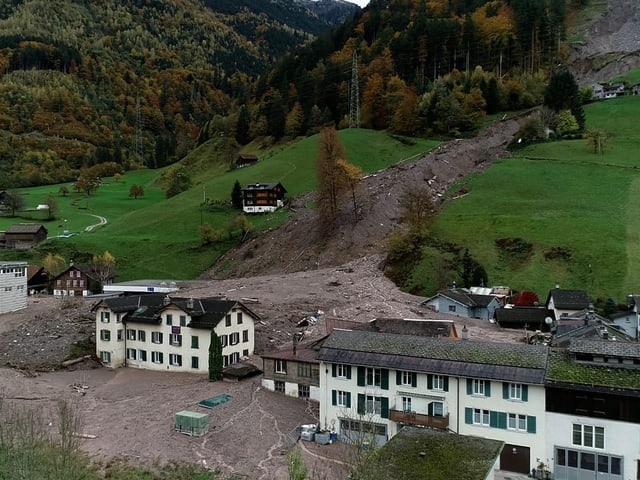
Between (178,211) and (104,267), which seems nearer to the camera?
(104,267)

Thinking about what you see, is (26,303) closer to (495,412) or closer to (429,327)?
(429,327)

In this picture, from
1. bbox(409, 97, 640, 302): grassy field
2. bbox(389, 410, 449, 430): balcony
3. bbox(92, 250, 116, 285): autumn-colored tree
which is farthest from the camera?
bbox(92, 250, 116, 285): autumn-colored tree

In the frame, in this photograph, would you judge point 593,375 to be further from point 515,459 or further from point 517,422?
point 515,459

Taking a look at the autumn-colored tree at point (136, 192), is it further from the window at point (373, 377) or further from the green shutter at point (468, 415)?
the green shutter at point (468, 415)

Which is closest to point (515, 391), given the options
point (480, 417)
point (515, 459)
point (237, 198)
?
point (480, 417)

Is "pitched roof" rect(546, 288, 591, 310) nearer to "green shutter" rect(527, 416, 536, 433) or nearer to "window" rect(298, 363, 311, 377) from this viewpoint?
"window" rect(298, 363, 311, 377)

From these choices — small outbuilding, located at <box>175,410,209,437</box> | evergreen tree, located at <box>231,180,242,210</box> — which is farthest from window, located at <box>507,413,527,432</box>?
evergreen tree, located at <box>231,180,242,210</box>

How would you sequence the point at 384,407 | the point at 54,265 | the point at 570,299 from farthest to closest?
the point at 54,265
the point at 570,299
the point at 384,407
